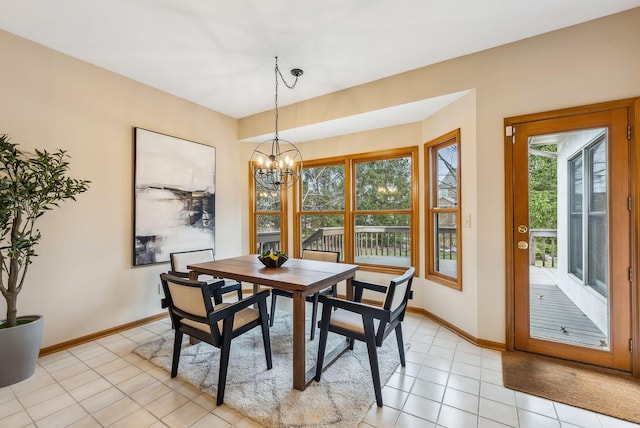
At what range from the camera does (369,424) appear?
1805 millimetres

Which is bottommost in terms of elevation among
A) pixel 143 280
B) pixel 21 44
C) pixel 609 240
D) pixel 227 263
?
pixel 143 280

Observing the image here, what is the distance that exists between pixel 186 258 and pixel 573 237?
4.11 meters

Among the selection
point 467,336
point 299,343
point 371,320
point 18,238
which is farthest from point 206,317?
point 467,336

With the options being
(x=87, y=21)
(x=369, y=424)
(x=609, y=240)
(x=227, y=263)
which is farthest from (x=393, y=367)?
(x=87, y=21)

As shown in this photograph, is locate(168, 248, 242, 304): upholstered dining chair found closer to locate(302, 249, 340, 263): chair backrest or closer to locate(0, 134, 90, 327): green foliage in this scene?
locate(302, 249, 340, 263): chair backrest

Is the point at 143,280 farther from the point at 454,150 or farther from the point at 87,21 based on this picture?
the point at 454,150

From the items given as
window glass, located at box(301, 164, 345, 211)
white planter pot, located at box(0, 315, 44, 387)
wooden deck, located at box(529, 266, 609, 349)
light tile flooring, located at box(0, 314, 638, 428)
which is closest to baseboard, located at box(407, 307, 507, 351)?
light tile flooring, located at box(0, 314, 638, 428)

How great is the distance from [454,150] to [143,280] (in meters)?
4.08

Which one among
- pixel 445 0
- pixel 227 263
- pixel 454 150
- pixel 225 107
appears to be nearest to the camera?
pixel 445 0

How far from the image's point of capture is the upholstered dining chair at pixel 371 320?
2.03 meters

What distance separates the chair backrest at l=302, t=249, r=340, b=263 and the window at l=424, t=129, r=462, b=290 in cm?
125

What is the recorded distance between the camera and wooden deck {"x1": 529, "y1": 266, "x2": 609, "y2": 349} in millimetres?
2498

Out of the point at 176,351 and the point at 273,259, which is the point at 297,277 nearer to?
the point at 273,259

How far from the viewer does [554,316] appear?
2.61 m
